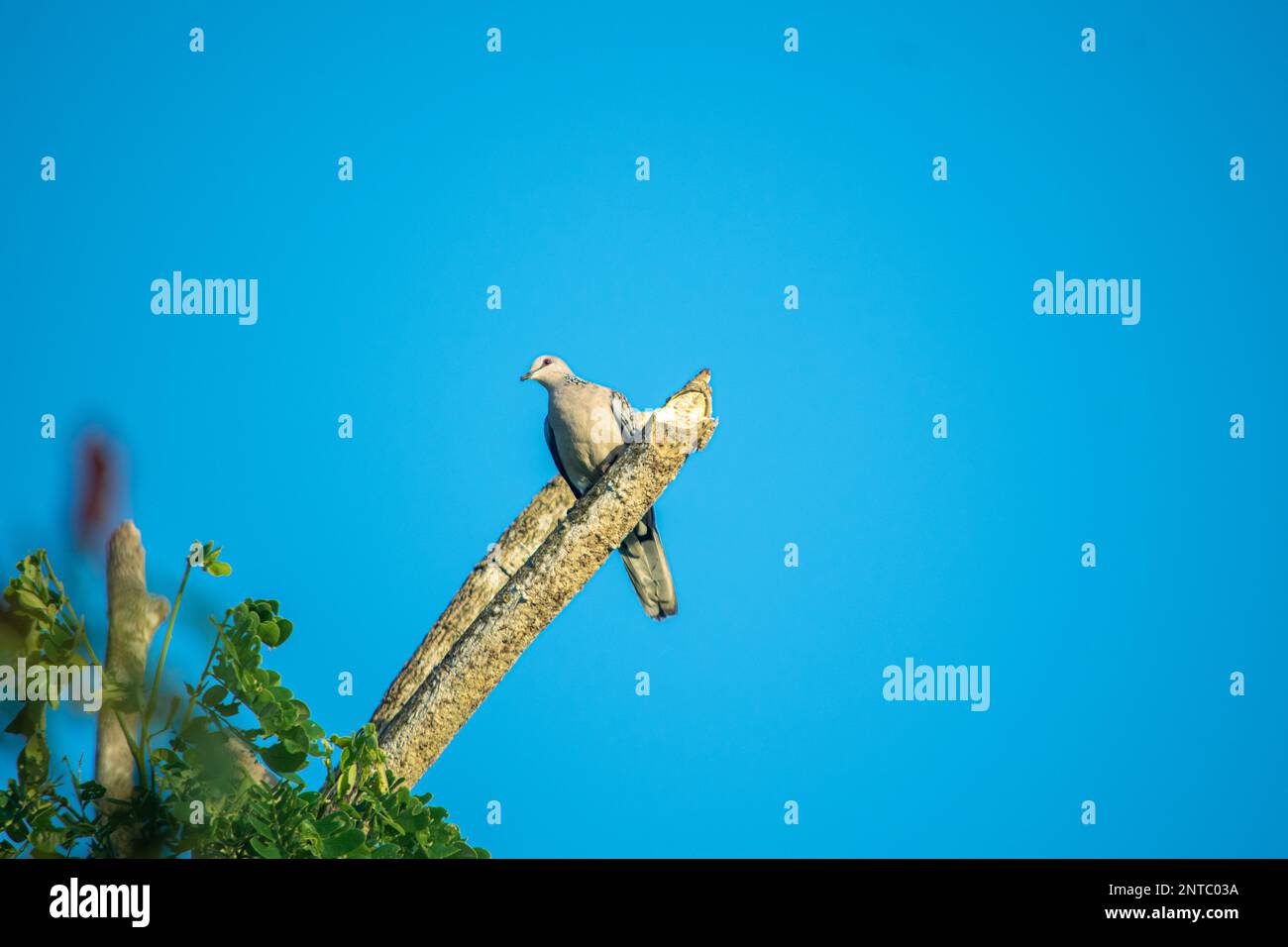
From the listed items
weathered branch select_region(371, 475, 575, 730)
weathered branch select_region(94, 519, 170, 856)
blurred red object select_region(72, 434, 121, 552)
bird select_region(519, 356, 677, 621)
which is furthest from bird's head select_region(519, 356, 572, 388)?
blurred red object select_region(72, 434, 121, 552)

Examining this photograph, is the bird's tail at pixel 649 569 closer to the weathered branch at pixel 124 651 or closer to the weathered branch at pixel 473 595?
the weathered branch at pixel 473 595

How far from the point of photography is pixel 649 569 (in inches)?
231

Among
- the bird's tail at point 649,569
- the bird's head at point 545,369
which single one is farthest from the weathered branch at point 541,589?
the bird's head at point 545,369

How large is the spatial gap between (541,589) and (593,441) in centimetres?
273

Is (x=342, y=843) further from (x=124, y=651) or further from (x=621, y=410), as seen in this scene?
(x=621, y=410)

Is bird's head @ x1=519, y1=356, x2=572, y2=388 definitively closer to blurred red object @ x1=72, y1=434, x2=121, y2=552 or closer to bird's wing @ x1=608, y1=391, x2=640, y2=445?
bird's wing @ x1=608, y1=391, x2=640, y2=445

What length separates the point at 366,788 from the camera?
2598mm

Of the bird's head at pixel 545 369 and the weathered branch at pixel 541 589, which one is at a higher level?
the bird's head at pixel 545 369

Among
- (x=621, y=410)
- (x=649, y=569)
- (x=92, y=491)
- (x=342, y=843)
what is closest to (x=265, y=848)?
(x=342, y=843)

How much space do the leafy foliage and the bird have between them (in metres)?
3.44

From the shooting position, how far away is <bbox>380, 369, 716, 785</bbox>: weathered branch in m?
3.79

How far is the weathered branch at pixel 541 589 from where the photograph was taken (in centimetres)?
379

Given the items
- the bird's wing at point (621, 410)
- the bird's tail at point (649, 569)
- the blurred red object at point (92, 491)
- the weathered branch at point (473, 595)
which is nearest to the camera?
the blurred red object at point (92, 491)
